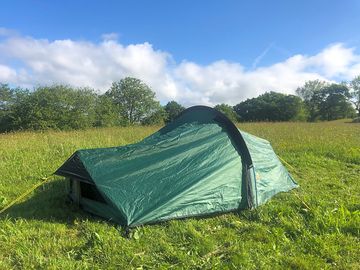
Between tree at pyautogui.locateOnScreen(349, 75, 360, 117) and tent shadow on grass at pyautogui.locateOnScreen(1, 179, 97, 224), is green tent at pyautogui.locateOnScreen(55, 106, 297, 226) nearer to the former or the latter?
tent shadow on grass at pyautogui.locateOnScreen(1, 179, 97, 224)

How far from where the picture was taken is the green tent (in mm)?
3908

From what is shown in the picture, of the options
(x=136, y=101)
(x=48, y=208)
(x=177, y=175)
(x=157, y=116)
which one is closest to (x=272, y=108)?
(x=157, y=116)

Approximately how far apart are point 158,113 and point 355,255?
44960 millimetres

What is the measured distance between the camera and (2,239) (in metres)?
3.49

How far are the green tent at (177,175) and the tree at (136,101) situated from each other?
4206 cm

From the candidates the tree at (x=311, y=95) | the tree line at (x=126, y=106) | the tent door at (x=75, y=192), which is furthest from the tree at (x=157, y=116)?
the tent door at (x=75, y=192)

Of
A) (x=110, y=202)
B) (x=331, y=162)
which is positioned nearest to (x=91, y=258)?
(x=110, y=202)

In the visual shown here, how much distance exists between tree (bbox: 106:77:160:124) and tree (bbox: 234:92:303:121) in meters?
17.7

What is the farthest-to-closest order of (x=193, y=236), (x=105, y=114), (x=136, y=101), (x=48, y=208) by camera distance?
1. (x=136, y=101)
2. (x=105, y=114)
3. (x=48, y=208)
4. (x=193, y=236)

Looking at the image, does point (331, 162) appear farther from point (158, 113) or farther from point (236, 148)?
point (158, 113)

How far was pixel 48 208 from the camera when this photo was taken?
4.49m

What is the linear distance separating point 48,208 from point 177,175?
6.29 feet

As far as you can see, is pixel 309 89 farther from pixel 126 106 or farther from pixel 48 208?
pixel 48 208

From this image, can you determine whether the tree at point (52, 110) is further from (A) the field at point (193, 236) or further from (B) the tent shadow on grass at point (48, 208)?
(A) the field at point (193, 236)
